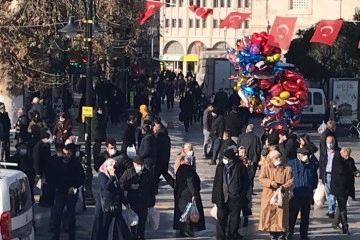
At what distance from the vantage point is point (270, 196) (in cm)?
1633

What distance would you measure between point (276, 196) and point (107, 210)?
118 inches

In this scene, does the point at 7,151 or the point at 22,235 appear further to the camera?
the point at 7,151

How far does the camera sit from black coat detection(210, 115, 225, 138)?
27172mm

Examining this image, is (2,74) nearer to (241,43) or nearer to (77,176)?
(241,43)

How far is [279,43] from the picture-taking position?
1035 inches

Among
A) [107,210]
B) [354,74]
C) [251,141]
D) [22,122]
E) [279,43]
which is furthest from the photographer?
[354,74]

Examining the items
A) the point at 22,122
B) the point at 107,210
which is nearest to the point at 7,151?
the point at 22,122

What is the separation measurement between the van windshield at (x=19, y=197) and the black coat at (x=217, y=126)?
14716mm

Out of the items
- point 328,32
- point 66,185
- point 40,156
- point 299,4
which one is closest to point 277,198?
point 66,185

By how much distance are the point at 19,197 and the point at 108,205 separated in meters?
2.62

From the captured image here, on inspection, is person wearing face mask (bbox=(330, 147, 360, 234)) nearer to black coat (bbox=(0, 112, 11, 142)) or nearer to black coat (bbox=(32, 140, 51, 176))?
black coat (bbox=(32, 140, 51, 176))

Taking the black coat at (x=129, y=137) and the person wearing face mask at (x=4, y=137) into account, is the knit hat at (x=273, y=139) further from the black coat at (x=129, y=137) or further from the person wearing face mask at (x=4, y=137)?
the person wearing face mask at (x=4, y=137)

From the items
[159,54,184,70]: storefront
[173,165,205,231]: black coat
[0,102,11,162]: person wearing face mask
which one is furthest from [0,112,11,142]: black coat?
[159,54,184,70]: storefront

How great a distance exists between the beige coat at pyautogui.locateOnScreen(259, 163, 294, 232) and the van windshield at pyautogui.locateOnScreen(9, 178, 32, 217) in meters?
4.85
